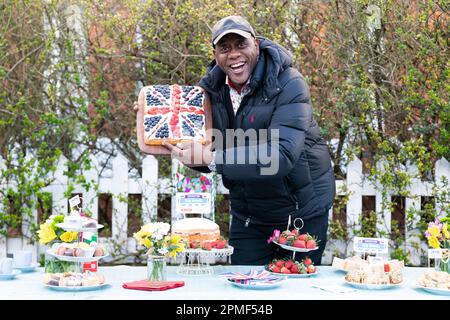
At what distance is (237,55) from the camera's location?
9.84ft

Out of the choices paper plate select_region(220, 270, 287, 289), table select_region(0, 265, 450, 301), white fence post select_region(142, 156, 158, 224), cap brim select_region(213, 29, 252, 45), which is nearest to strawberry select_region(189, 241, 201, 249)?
table select_region(0, 265, 450, 301)

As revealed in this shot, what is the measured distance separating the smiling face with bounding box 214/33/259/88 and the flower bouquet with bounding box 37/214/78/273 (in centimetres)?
108

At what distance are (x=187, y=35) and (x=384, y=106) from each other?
65.6 inches

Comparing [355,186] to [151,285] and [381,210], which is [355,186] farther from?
[151,285]

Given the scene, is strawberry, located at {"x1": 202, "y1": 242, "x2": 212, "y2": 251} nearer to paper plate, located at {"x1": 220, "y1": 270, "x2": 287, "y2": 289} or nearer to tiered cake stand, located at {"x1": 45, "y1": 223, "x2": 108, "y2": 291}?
paper plate, located at {"x1": 220, "y1": 270, "x2": 287, "y2": 289}

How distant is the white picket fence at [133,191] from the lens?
4.84 m

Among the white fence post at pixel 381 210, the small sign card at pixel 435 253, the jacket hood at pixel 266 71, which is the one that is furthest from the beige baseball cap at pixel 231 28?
the white fence post at pixel 381 210

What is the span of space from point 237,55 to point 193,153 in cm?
51

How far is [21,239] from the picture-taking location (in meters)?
4.94

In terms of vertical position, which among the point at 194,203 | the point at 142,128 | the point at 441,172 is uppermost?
the point at 142,128

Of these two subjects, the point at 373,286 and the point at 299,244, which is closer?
the point at 373,286

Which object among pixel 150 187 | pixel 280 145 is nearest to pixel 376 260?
pixel 280 145

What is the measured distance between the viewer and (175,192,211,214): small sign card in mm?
3025

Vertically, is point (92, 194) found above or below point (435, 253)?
above
